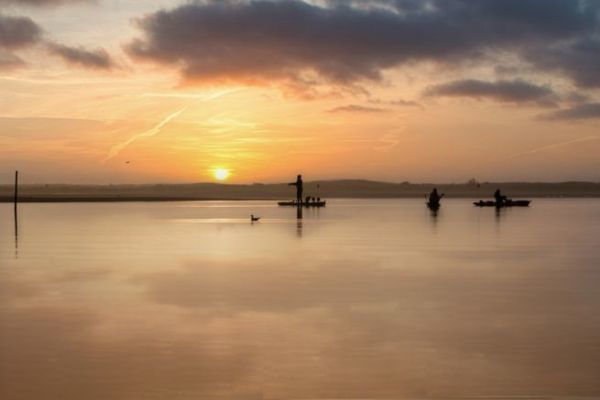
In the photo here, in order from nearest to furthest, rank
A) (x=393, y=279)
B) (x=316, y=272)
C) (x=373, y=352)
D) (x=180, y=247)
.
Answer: (x=373, y=352)
(x=393, y=279)
(x=316, y=272)
(x=180, y=247)

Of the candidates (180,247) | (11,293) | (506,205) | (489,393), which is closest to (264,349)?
(489,393)

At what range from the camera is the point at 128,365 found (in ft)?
36.1

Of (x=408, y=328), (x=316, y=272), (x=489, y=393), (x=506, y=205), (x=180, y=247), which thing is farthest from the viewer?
(x=506, y=205)

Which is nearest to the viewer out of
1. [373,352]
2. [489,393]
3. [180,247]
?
[489,393]

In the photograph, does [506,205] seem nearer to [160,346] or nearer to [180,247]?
[180,247]

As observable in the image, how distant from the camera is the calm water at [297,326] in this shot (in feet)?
33.2

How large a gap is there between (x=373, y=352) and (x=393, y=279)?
9.75m

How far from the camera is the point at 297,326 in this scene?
14227mm

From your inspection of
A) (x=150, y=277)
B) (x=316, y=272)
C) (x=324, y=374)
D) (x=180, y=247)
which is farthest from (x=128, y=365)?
(x=180, y=247)

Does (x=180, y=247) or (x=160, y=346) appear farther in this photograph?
(x=180, y=247)

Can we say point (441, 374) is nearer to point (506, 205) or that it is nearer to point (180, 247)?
point (180, 247)

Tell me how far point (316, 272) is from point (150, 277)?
5.61m

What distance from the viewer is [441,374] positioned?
10562 mm

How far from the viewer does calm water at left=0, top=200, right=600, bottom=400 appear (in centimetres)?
1012
